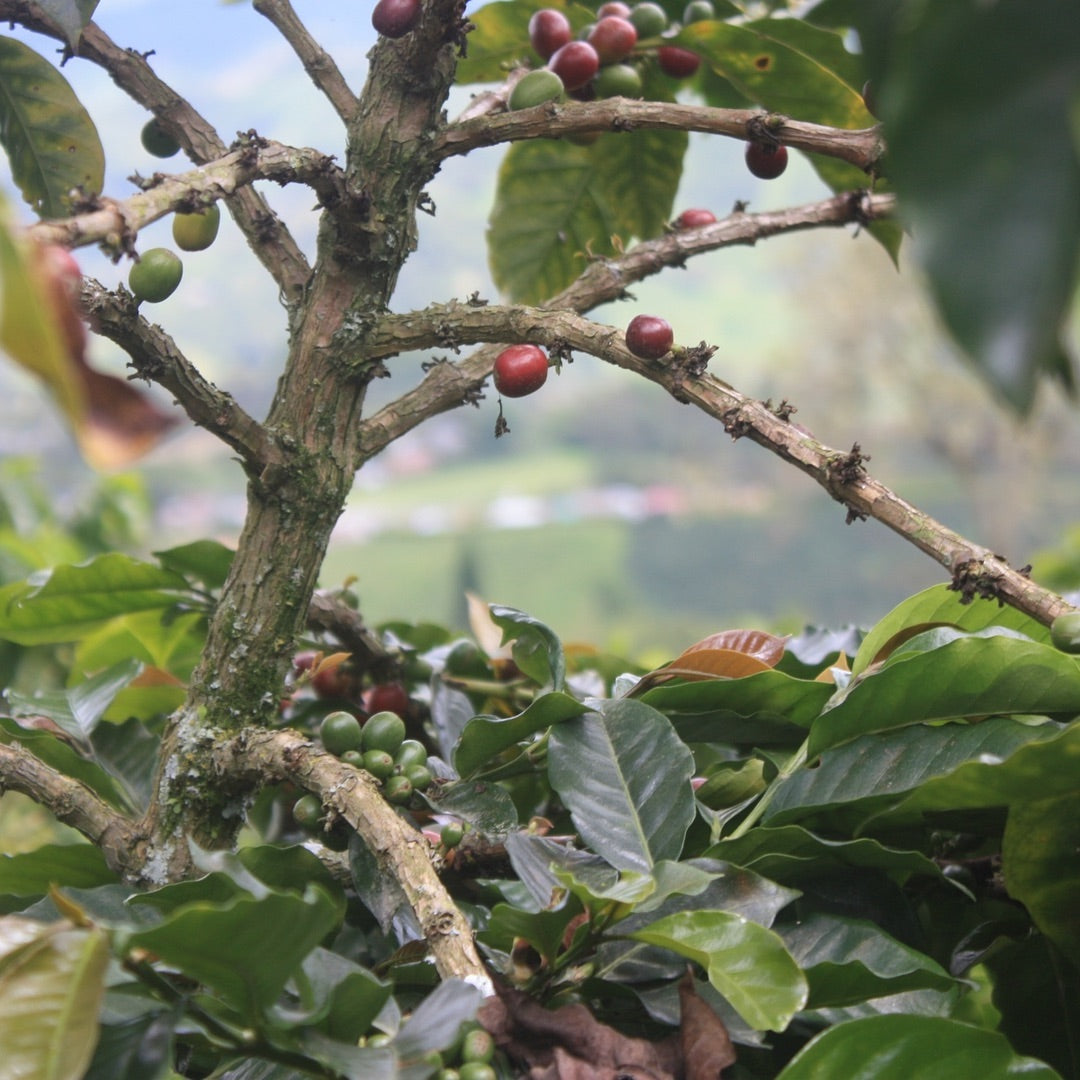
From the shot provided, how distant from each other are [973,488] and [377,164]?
7.79m

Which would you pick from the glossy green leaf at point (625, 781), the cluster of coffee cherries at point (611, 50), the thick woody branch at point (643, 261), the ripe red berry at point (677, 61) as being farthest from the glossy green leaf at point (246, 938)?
the ripe red berry at point (677, 61)

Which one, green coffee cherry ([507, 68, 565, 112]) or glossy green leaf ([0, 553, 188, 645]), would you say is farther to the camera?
glossy green leaf ([0, 553, 188, 645])

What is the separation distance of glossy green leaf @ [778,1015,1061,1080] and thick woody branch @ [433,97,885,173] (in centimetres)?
29

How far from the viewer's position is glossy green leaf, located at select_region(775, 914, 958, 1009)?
1.00 feet

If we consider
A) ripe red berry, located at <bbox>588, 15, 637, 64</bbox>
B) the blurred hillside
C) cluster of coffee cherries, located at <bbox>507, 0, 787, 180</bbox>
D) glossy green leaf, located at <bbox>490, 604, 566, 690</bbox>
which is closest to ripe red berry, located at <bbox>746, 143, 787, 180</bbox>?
cluster of coffee cherries, located at <bbox>507, 0, 787, 180</bbox>

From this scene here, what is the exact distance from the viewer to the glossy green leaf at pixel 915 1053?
0.93 ft

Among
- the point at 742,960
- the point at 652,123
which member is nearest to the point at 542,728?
the point at 742,960

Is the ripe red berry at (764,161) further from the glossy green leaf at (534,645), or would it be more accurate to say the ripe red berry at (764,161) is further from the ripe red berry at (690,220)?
the glossy green leaf at (534,645)

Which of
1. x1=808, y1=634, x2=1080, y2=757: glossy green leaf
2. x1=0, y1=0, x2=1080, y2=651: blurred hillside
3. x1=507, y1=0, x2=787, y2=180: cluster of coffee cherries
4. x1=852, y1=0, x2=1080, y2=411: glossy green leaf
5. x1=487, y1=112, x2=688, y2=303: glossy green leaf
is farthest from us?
x1=0, y1=0, x2=1080, y2=651: blurred hillside

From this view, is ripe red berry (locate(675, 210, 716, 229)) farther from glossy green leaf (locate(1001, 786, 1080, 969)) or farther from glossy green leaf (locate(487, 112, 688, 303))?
glossy green leaf (locate(1001, 786, 1080, 969))

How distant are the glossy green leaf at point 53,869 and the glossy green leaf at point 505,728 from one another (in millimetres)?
150

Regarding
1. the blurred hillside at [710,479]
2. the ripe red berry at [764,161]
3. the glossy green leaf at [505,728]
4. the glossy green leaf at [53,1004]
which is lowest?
the glossy green leaf at [53,1004]

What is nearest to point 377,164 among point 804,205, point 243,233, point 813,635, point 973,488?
point 243,233

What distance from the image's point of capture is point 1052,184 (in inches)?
5.8
